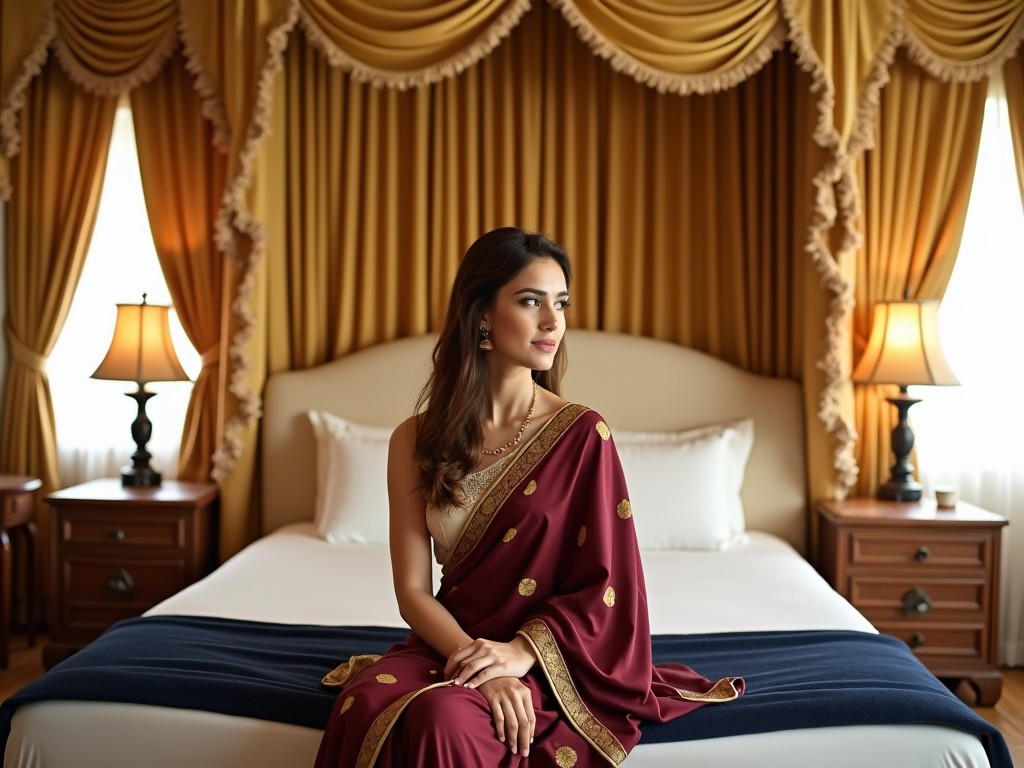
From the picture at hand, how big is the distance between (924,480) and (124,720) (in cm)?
293

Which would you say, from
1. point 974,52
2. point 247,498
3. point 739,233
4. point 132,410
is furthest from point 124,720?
point 974,52

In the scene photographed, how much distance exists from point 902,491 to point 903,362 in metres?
0.46

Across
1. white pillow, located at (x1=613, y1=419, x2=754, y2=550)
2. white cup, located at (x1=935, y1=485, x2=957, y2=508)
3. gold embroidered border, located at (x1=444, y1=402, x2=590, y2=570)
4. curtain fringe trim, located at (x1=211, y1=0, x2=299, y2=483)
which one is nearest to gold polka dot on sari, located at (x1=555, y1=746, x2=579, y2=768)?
gold embroidered border, located at (x1=444, y1=402, x2=590, y2=570)

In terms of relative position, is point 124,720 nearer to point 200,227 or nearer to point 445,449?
point 445,449

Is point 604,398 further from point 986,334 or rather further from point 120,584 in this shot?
point 120,584

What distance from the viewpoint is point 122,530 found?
3.55 metres

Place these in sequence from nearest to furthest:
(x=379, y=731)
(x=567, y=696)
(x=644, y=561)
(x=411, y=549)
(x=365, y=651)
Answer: (x=379, y=731) → (x=567, y=696) → (x=411, y=549) → (x=365, y=651) → (x=644, y=561)

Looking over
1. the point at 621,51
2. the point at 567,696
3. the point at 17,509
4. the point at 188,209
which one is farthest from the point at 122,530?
the point at 621,51

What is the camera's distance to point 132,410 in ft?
13.6

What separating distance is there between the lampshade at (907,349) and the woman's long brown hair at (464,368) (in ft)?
5.59

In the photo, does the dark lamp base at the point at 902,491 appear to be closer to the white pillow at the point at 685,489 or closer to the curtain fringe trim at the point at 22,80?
the white pillow at the point at 685,489

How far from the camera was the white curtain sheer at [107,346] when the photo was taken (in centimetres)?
411

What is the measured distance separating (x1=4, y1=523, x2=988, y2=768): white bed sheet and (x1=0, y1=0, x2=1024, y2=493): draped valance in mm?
689

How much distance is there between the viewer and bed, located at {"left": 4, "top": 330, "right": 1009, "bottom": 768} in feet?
6.84
